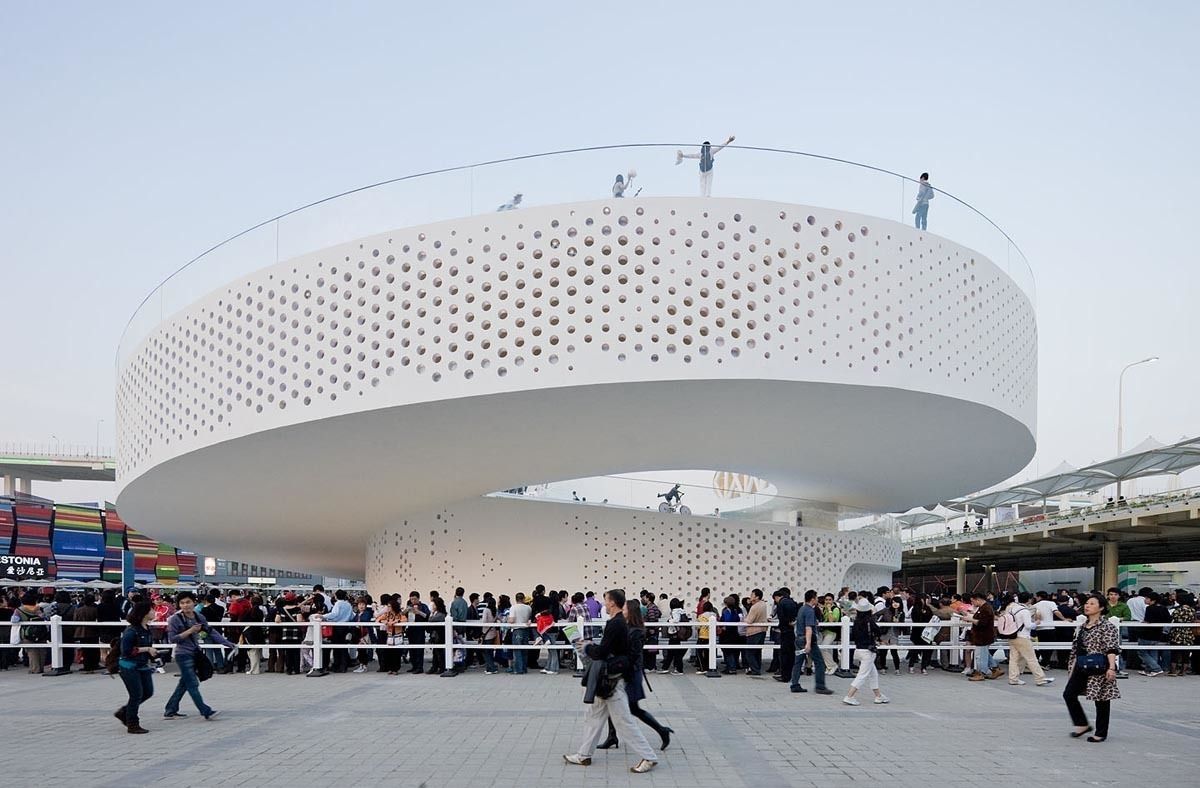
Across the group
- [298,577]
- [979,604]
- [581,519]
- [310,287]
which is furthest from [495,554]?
[298,577]

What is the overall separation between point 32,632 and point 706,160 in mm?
13041

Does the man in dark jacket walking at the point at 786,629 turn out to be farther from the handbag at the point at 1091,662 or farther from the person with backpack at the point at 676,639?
the handbag at the point at 1091,662

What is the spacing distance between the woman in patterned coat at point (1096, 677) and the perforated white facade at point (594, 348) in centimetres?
620

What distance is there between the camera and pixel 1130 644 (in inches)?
565

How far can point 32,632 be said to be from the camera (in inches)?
604

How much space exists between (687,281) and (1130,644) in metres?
8.54

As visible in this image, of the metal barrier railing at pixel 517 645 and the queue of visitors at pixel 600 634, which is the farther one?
the metal barrier railing at pixel 517 645

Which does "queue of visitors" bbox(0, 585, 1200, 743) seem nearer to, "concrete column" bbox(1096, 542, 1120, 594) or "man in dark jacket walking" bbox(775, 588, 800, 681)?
"man in dark jacket walking" bbox(775, 588, 800, 681)

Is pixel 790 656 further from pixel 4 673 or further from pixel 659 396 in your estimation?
pixel 4 673

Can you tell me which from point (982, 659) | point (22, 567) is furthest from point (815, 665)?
point (22, 567)

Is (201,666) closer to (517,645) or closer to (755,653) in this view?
(517,645)

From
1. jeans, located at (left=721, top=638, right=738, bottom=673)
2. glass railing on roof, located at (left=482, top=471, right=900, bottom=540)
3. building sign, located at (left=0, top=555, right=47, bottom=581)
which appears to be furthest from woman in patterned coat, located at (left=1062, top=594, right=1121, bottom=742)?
building sign, located at (left=0, top=555, right=47, bottom=581)

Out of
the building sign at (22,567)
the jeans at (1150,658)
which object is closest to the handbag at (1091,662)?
the jeans at (1150,658)

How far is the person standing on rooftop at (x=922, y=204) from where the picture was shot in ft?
51.6
